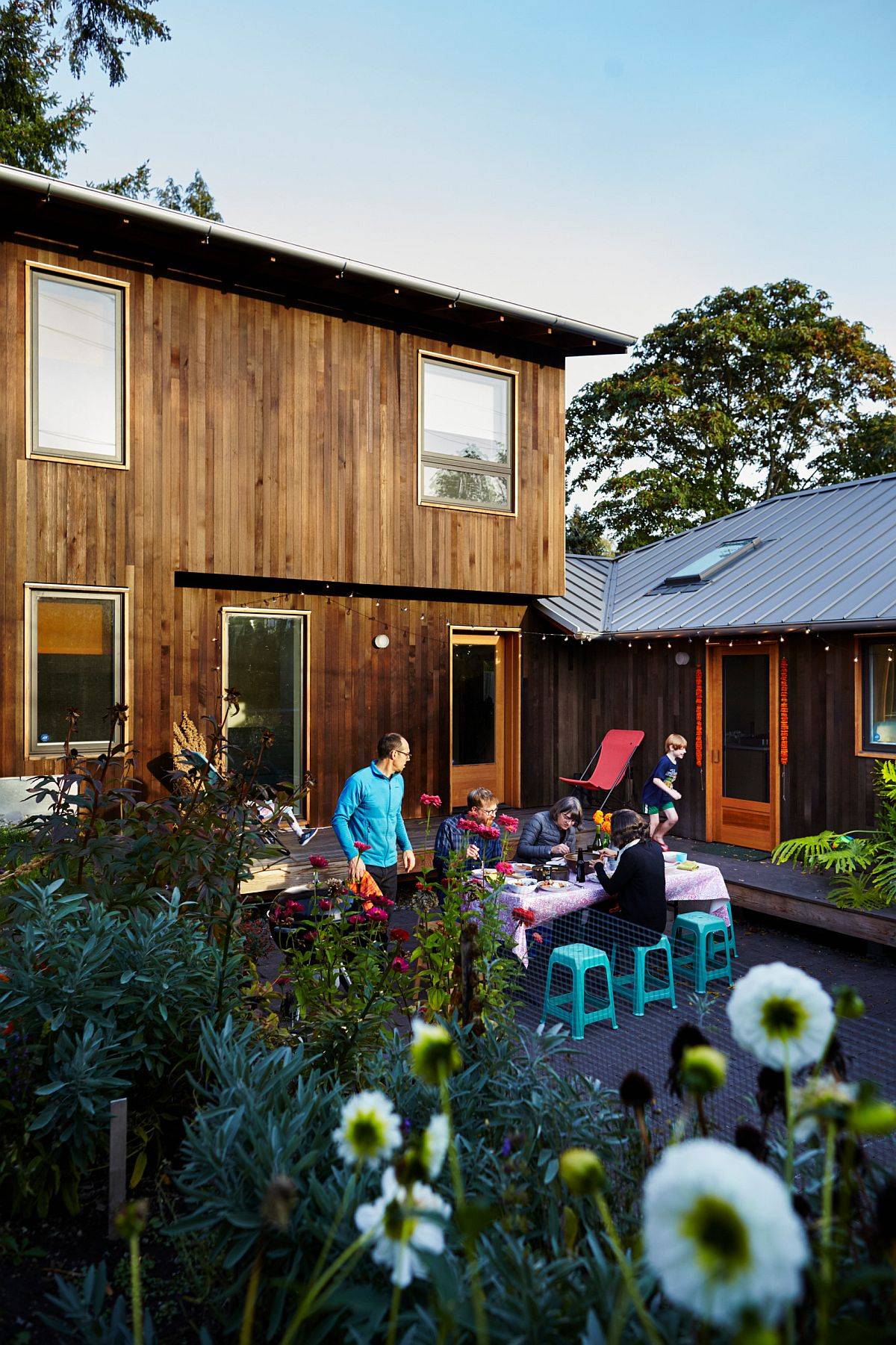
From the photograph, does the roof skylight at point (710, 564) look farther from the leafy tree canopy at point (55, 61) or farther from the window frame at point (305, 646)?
the leafy tree canopy at point (55, 61)

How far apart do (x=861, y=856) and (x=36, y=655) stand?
7612 mm

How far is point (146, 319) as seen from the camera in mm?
8062

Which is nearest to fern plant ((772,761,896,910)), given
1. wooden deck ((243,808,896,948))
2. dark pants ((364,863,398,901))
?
wooden deck ((243,808,896,948))

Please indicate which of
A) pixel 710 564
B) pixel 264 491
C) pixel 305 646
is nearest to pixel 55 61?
pixel 264 491

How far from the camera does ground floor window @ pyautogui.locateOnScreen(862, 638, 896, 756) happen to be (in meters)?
8.45

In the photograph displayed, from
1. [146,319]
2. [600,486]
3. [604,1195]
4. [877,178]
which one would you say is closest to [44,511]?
[146,319]

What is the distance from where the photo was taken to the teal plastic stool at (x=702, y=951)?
598cm

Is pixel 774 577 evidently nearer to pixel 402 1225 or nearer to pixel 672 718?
pixel 672 718

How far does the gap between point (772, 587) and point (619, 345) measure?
349cm

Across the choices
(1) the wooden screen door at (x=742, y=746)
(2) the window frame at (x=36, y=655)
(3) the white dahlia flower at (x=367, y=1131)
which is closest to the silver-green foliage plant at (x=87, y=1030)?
(3) the white dahlia flower at (x=367, y=1131)

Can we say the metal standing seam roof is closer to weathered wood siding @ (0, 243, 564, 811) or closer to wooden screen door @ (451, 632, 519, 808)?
wooden screen door @ (451, 632, 519, 808)

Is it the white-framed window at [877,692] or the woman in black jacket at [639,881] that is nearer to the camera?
the woman in black jacket at [639,881]

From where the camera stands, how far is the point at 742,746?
32.3 feet

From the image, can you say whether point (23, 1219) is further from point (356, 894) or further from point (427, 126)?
point (427, 126)
